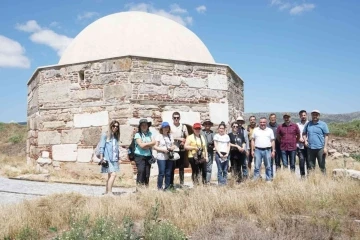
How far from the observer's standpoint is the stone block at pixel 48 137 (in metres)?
10.6

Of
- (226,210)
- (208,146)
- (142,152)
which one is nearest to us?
(226,210)

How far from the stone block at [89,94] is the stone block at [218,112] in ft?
10.8

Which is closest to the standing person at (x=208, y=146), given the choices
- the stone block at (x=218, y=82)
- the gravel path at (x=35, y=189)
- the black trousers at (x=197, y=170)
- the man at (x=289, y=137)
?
the black trousers at (x=197, y=170)

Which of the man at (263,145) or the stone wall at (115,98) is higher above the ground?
the stone wall at (115,98)

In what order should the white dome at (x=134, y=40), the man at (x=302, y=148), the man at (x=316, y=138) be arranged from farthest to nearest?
1. the white dome at (x=134, y=40)
2. the man at (x=302, y=148)
3. the man at (x=316, y=138)

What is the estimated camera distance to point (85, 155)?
10102mm

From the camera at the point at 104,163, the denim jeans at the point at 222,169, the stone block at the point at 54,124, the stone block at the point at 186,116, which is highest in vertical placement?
the stone block at the point at 186,116

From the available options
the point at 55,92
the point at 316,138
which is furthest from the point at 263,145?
the point at 55,92

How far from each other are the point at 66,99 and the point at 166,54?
132 inches

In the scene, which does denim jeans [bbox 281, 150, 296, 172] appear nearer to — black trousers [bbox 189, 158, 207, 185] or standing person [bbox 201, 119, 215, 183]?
standing person [bbox 201, 119, 215, 183]

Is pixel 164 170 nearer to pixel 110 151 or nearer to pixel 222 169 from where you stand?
pixel 110 151

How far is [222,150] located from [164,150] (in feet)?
4.45

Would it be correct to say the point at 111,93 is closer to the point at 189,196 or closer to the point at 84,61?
the point at 84,61

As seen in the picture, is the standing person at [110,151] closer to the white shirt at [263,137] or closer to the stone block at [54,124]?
the white shirt at [263,137]
